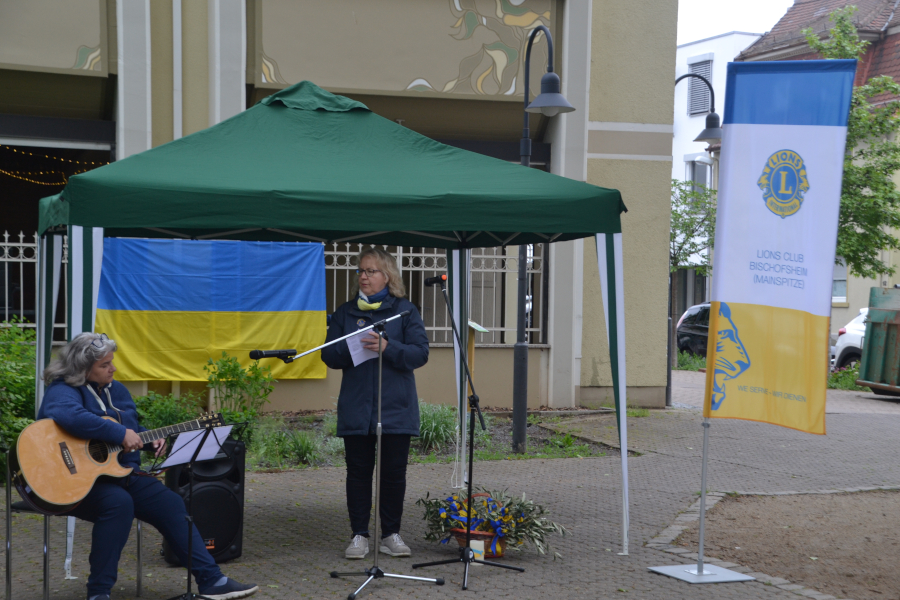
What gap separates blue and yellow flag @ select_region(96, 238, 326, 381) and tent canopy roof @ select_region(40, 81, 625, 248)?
13.3 ft

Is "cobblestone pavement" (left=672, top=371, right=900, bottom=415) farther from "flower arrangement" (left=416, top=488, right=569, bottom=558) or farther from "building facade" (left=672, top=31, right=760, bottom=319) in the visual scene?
"building facade" (left=672, top=31, right=760, bottom=319)

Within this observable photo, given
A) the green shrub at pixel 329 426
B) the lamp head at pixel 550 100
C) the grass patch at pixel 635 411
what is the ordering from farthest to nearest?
the grass patch at pixel 635 411 → the green shrub at pixel 329 426 → the lamp head at pixel 550 100

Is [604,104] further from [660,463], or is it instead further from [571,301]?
[660,463]

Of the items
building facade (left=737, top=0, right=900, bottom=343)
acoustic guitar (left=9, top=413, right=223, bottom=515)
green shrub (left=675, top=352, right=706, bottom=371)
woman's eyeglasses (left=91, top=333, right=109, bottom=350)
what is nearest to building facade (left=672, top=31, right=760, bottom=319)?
building facade (left=737, top=0, right=900, bottom=343)

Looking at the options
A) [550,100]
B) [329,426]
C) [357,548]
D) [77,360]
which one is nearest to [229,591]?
[357,548]

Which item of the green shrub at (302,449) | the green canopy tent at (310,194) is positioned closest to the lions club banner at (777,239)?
the green canopy tent at (310,194)

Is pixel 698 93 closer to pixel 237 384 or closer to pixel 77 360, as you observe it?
pixel 237 384

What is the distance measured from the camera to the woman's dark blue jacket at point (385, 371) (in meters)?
5.34

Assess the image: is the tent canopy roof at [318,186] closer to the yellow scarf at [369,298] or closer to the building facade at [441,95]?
the yellow scarf at [369,298]

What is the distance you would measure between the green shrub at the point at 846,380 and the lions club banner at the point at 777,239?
13356mm

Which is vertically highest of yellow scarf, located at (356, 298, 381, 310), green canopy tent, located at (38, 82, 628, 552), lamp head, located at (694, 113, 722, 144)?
lamp head, located at (694, 113, 722, 144)

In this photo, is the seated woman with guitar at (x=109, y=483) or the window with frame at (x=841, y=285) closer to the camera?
the seated woman with guitar at (x=109, y=483)

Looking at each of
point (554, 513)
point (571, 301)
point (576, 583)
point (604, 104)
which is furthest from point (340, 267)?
point (576, 583)

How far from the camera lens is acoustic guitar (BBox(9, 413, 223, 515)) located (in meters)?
4.27
